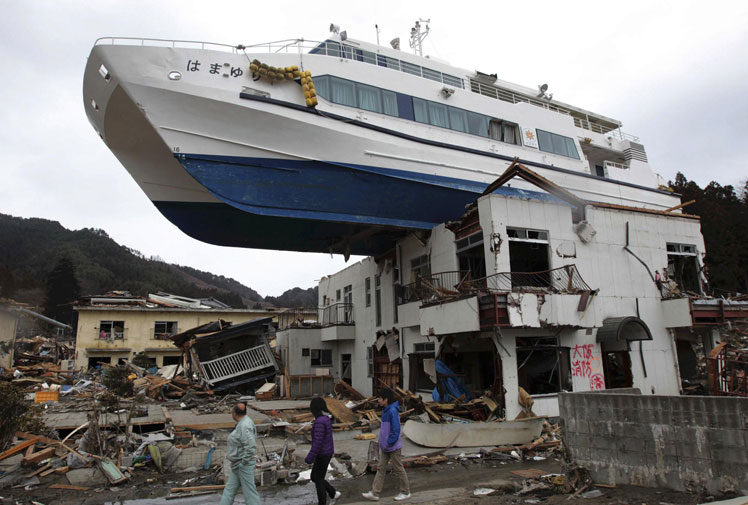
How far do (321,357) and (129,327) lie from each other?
18.1m

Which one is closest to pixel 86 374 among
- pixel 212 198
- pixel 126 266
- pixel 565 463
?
pixel 212 198

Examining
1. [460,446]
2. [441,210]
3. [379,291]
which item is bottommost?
[460,446]

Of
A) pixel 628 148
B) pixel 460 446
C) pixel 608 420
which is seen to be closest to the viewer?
pixel 608 420

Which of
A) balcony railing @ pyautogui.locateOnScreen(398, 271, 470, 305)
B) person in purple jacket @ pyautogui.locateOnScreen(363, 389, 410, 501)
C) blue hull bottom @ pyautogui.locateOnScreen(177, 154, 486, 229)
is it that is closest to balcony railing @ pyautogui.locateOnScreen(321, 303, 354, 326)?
balcony railing @ pyautogui.locateOnScreen(398, 271, 470, 305)

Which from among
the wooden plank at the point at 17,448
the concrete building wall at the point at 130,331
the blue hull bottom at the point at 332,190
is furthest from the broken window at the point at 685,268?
the concrete building wall at the point at 130,331

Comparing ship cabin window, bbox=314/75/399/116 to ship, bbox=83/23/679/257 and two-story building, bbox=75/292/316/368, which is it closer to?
ship, bbox=83/23/679/257

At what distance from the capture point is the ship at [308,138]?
1382cm

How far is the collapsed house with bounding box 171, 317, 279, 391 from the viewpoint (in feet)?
66.2

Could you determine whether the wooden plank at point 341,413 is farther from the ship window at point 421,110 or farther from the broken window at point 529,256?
the ship window at point 421,110

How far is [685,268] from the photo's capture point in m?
17.6

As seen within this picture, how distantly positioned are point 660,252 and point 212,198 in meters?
14.8

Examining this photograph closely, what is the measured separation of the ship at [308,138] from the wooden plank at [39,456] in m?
7.74

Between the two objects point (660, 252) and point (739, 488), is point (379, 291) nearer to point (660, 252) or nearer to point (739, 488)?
point (660, 252)

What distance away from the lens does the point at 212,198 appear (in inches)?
622
